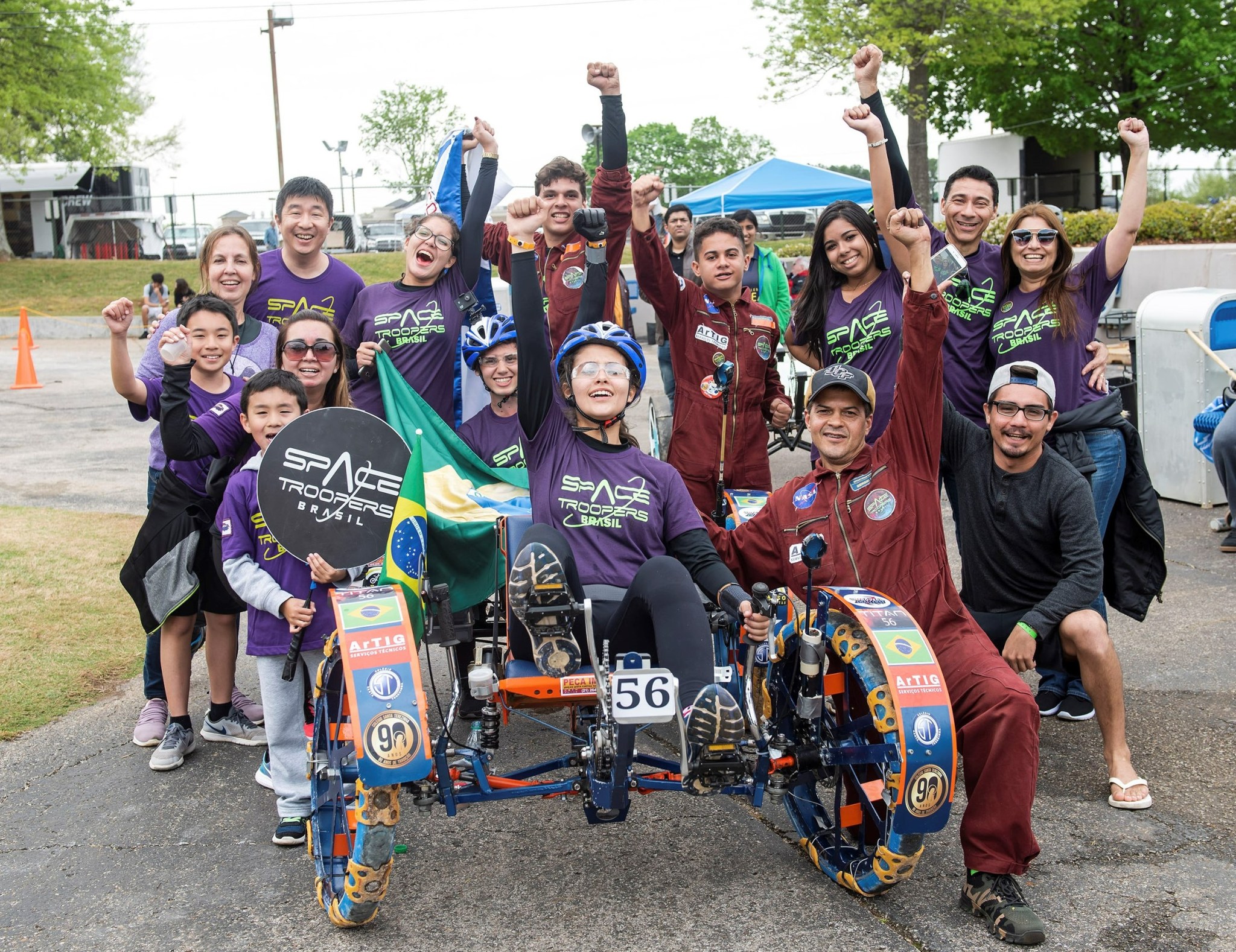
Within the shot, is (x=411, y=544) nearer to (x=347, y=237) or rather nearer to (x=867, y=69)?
(x=867, y=69)

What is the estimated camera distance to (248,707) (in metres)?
5.07

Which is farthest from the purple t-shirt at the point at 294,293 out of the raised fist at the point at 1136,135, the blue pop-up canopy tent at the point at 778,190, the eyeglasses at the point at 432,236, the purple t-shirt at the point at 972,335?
the blue pop-up canopy tent at the point at 778,190

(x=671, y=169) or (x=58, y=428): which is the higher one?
(x=671, y=169)

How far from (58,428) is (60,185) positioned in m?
30.6

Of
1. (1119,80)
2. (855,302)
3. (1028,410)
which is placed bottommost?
(1028,410)

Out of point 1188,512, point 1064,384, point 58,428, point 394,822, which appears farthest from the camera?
point 58,428

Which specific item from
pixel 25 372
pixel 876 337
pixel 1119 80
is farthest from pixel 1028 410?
pixel 1119 80

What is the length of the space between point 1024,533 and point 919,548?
0.77 m

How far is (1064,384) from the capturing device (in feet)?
15.1

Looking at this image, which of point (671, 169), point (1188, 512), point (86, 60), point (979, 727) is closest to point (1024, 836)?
point (979, 727)

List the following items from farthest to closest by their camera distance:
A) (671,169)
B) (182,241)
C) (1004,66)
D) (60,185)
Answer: (671,169), (60,185), (182,241), (1004,66)

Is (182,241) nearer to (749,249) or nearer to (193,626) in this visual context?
(749,249)

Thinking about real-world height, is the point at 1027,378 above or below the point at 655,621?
above

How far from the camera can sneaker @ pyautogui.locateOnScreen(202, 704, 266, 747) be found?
482cm
